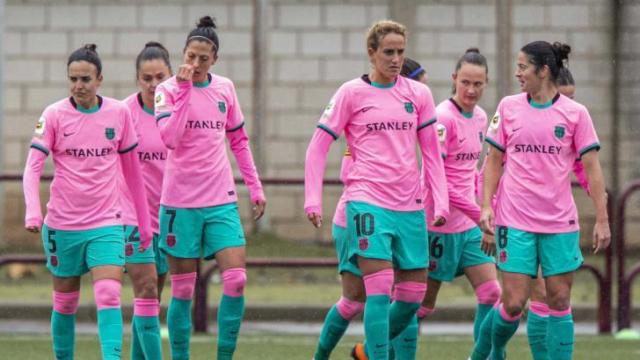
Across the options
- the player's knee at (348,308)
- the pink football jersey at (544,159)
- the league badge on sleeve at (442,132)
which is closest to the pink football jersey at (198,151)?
the player's knee at (348,308)

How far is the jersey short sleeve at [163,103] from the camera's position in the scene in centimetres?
1015

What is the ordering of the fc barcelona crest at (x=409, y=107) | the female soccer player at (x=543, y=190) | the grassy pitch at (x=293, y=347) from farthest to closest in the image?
the grassy pitch at (x=293, y=347)
the fc barcelona crest at (x=409, y=107)
the female soccer player at (x=543, y=190)

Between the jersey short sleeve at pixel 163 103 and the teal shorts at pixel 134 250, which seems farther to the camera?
the teal shorts at pixel 134 250

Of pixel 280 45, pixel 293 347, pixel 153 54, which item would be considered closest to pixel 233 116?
pixel 153 54

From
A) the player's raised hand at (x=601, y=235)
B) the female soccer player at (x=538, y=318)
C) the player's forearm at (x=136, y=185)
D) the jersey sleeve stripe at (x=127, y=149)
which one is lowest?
the female soccer player at (x=538, y=318)

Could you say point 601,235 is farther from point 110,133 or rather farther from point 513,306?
point 110,133

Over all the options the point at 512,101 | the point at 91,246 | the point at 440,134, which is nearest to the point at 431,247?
the point at 440,134

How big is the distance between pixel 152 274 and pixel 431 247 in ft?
5.79

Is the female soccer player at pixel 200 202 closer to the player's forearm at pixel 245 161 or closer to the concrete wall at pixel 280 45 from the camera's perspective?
the player's forearm at pixel 245 161

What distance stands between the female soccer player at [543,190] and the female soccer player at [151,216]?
2037 millimetres

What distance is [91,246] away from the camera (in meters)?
9.77

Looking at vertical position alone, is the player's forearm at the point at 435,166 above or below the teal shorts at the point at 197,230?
above

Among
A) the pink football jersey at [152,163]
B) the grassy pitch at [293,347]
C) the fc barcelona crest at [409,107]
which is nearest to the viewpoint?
the fc barcelona crest at [409,107]

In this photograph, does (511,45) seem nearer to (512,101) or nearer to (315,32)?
(315,32)
